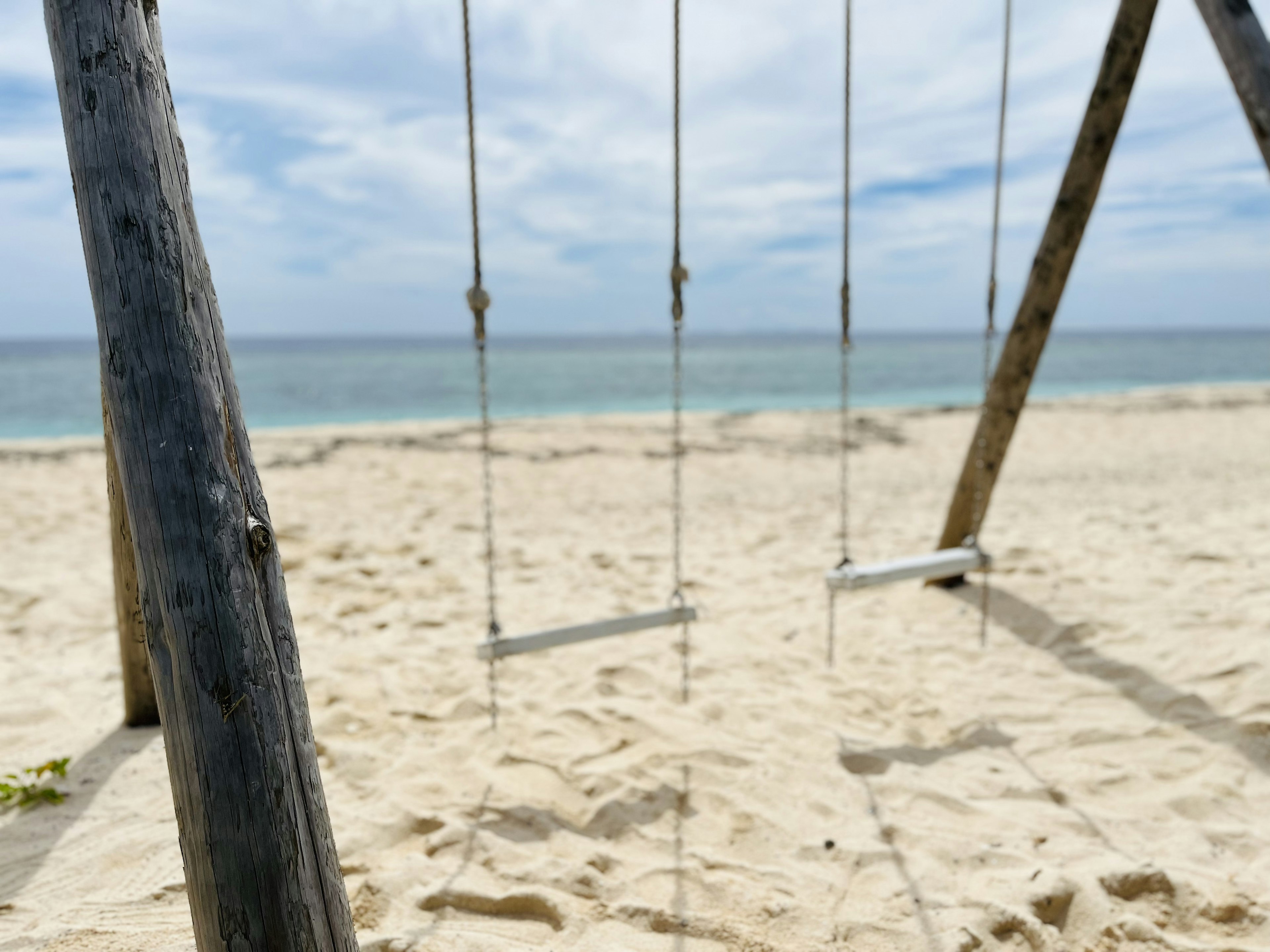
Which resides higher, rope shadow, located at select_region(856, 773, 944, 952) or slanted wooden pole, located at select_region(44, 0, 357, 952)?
slanted wooden pole, located at select_region(44, 0, 357, 952)

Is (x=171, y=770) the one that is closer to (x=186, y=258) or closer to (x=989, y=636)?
(x=186, y=258)

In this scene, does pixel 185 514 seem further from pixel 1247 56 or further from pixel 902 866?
pixel 1247 56

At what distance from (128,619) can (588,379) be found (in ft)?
81.8

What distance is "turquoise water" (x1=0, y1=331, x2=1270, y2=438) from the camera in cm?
1705

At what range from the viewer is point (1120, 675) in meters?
3.05

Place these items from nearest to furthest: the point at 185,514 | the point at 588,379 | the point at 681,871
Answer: the point at 185,514 → the point at 681,871 → the point at 588,379

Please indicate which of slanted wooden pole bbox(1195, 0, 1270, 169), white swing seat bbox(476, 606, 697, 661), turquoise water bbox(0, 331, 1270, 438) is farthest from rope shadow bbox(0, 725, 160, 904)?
turquoise water bbox(0, 331, 1270, 438)

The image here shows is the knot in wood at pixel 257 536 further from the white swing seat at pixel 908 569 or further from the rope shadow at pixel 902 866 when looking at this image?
the white swing seat at pixel 908 569

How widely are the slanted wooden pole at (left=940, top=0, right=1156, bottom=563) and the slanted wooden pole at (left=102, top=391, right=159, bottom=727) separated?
3.18 meters

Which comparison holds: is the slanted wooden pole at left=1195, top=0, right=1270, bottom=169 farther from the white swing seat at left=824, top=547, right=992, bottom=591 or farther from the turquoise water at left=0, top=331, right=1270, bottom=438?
the turquoise water at left=0, top=331, right=1270, bottom=438

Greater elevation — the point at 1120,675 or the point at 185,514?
the point at 185,514

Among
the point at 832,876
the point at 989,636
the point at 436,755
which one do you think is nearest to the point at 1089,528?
the point at 989,636

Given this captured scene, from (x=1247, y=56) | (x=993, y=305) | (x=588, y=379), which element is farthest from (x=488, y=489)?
(x=588, y=379)

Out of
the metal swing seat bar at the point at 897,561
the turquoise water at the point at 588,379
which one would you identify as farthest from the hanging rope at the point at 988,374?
the turquoise water at the point at 588,379
